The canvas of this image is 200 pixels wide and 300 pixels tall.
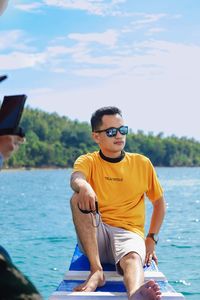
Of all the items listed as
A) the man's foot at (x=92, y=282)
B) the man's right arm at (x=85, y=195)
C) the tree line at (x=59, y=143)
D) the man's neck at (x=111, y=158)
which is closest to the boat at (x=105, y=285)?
the man's foot at (x=92, y=282)

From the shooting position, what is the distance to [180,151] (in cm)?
9794

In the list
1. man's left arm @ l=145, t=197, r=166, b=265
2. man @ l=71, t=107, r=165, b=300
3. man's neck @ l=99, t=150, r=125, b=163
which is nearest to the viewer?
man @ l=71, t=107, r=165, b=300

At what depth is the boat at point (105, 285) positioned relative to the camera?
3342mm

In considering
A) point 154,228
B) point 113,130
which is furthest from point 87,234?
point 113,130

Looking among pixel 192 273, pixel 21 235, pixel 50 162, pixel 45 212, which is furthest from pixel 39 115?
pixel 192 273

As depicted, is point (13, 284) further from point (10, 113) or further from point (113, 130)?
point (113, 130)

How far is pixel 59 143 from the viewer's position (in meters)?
83.5

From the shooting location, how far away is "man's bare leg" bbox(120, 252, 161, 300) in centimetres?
312

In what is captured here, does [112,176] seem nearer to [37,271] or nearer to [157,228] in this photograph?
[157,228]

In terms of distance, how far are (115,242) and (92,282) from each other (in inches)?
18.9

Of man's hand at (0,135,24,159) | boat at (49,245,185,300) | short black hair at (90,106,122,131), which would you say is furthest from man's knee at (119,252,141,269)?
man's hand at (0,135,24,159)

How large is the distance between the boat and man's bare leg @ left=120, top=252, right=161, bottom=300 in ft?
0.28

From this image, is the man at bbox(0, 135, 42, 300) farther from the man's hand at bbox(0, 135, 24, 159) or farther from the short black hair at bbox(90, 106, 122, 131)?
the short black hair at bbox(90, 106, 122, 131)

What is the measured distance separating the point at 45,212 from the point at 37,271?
40.5 feet
